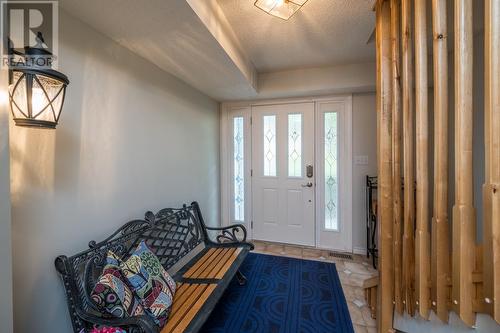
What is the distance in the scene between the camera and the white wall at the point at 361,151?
2.92 meters

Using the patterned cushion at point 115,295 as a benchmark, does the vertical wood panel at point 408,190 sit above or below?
above

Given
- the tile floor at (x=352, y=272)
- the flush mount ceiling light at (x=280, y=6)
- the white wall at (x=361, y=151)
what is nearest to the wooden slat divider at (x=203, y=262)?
the tile floor at (x=352, y=272)

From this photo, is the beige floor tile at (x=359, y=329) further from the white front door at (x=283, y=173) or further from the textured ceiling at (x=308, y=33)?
the textured ceiling at (x=308, y=33)

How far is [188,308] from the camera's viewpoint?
143cm

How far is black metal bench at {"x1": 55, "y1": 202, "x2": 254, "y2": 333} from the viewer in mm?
1111

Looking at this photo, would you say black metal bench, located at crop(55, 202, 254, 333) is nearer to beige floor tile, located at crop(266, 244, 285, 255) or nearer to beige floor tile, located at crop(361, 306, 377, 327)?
beige floor tile, located at crop(266, 244, 285, 255)

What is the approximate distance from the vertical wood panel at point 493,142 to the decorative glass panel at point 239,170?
279cm

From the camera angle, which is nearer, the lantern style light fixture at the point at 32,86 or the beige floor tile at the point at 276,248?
the lantern style light fixture at the point at 32,86

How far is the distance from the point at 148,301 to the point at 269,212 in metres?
2.24

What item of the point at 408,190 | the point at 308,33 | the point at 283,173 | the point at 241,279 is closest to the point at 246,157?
the point at 283,173

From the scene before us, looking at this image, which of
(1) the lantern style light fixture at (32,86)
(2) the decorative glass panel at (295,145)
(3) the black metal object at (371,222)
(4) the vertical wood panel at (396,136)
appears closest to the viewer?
(1) the lantern style light fixture at (32,86)

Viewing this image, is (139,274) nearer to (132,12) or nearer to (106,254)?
(106,254)

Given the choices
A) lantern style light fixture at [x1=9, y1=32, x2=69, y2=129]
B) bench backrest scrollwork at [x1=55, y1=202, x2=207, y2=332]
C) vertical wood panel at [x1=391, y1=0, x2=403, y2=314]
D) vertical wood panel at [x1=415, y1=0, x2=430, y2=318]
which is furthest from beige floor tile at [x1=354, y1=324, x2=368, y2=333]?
lantern style light fixture at [x1=9, y1=32, x2=69, y2=129]

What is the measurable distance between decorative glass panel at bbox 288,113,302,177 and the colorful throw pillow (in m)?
2.20
